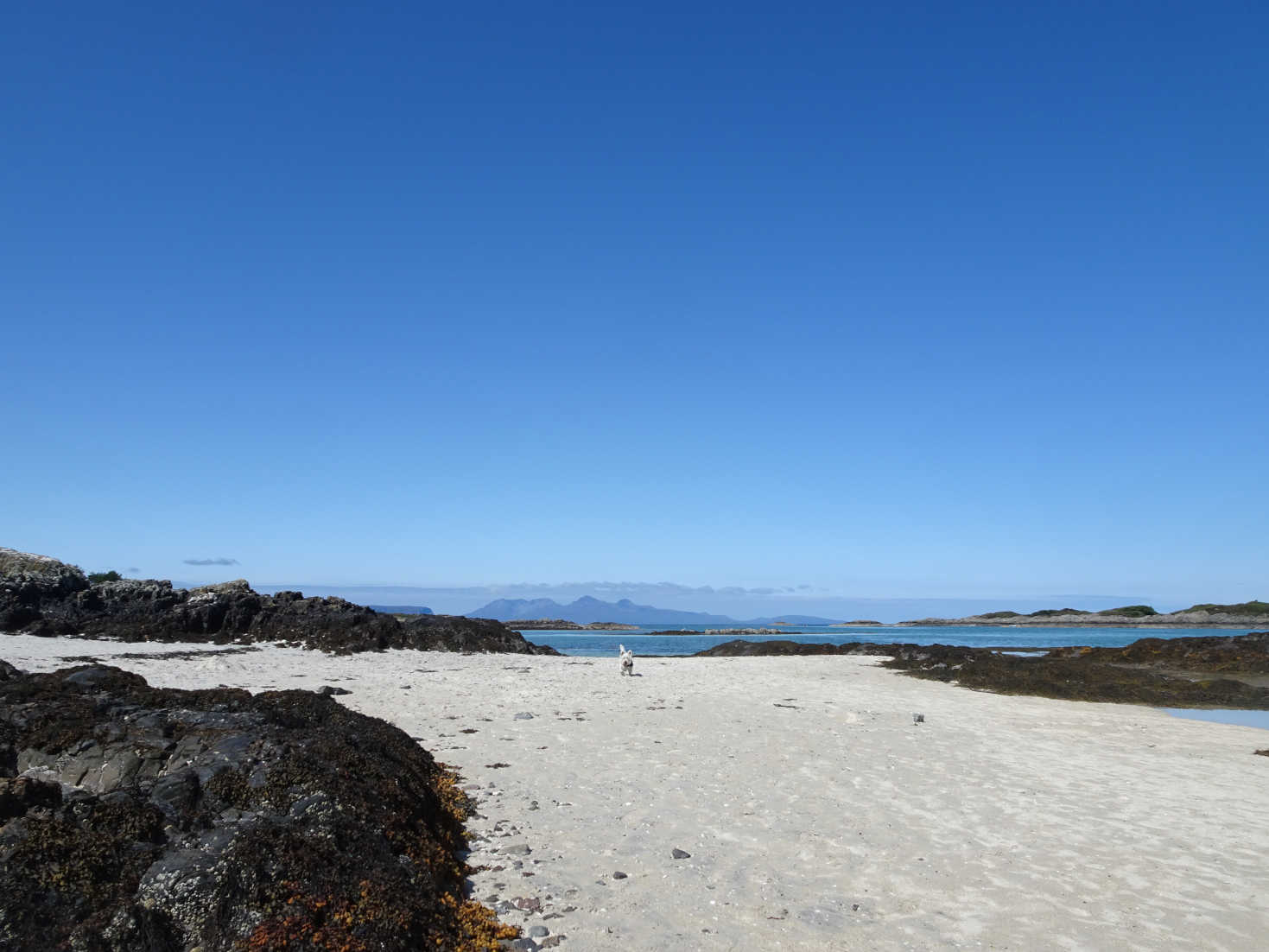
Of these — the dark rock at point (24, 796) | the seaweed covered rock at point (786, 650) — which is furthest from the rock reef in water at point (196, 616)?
Result: the dark rock at point (24, 796)

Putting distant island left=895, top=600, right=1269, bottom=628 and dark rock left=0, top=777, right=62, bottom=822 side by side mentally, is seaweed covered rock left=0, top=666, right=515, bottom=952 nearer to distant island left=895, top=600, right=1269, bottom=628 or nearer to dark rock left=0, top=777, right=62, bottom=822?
dark rock left=0, top=777, right=62, bottom=822

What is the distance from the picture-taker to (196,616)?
28594 mm

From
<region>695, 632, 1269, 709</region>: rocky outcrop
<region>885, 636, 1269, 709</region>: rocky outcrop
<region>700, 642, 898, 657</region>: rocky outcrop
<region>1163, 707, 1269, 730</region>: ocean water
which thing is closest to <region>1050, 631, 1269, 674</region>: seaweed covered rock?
<region>695, 632, 1269, 709</region>: rocky outcrop

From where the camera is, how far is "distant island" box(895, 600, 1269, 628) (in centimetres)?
8700

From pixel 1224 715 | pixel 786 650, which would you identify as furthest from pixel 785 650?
pixel 1224 715

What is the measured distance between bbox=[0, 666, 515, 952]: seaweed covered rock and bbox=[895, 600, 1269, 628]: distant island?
103212 millimetres

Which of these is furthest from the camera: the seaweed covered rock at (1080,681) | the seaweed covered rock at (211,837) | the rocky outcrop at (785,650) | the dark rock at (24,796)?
the rocky outcrop at (785,650)

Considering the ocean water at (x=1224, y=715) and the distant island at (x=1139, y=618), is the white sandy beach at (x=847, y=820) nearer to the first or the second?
the ocean water at (x=1224, y=715)

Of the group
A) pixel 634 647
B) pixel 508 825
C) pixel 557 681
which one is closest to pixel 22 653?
pixel 557 681

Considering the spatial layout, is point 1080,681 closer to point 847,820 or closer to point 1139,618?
point 847,820

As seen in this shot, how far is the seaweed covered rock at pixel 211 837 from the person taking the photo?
4547 millimetres

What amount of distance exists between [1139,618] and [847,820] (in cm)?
11636

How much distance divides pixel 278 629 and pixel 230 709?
23.0 metres

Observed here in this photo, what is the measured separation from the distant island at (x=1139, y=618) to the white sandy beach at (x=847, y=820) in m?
91.2
